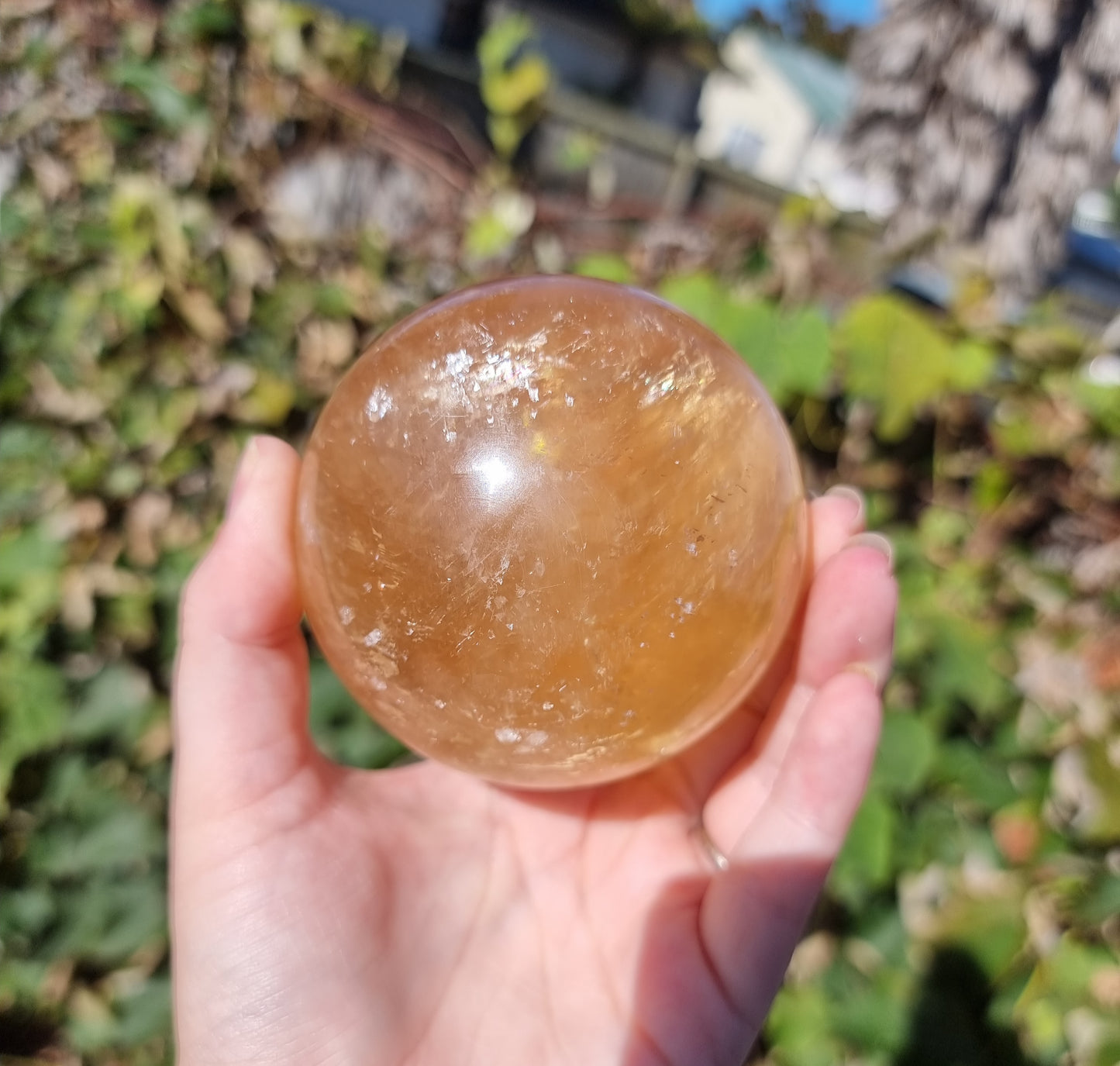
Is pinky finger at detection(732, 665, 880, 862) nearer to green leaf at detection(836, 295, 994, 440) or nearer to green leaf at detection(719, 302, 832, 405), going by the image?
green leaf at detection(719, 302, 832, 405)

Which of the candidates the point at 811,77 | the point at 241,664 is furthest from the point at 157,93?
the point at 811,77

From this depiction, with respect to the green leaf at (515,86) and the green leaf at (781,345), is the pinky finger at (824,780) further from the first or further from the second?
the green leaf at (515,86)

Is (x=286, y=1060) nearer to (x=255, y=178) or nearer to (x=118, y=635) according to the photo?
(x=118, y=635)

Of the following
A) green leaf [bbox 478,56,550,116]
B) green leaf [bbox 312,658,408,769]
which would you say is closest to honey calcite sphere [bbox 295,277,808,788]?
green leaf [bbox 312,658,408,769]

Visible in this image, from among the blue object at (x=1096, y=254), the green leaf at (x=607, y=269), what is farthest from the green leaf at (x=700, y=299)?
the blue object at (x=1096, y=254)

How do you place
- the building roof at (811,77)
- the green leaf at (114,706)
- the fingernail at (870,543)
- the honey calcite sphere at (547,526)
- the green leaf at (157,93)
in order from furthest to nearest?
the building roof at (811,77) < the green leaf at (157,93) < the green leaf at (114,706) < the fingernail at (870,543) < the honey calcite sphere at (547,526)

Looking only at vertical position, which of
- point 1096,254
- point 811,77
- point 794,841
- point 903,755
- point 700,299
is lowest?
point 811,77

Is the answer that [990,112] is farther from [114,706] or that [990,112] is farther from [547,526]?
[114,706]

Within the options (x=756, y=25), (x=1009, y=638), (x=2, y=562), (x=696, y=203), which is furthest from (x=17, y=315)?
(x=756, y=25)
